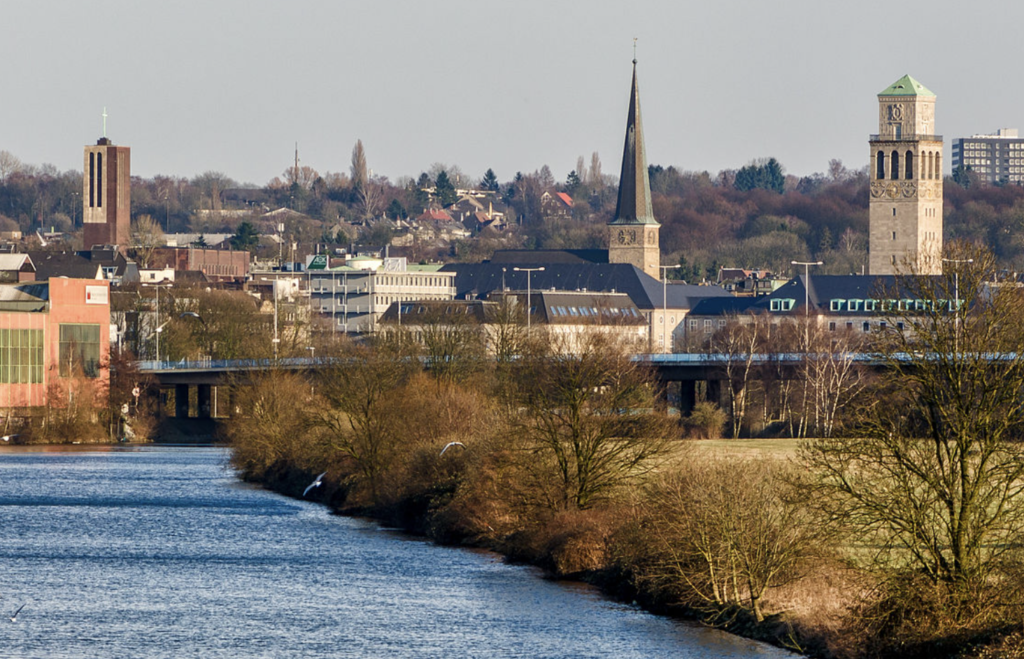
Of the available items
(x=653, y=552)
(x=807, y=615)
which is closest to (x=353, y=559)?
(x=653, y=552)

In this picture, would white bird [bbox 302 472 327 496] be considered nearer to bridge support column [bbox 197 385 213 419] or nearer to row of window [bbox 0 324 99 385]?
row of window [bbox 0 324 99 385]

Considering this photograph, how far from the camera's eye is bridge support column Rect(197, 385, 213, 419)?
131125mm

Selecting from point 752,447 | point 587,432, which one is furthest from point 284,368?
point 587,432

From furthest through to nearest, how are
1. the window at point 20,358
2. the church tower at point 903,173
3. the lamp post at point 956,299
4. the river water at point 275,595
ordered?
the church tower at point 903,173 → the window at point 20,358 → the river water at point 275,595 → the lamp post at point 956,299

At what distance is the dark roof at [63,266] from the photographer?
552 feet

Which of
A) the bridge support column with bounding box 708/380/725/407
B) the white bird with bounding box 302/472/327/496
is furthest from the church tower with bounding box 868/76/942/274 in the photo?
the white bird with bounding box 302/472/327/496

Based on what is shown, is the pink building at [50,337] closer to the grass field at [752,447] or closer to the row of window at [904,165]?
the grass field at [752,447]

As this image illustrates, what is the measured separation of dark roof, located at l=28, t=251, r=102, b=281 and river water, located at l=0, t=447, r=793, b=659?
103m

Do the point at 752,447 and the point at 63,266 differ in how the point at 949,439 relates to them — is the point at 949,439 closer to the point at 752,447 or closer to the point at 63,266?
the point at 752,447

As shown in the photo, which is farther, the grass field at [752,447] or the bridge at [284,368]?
the bridge at [284,368]

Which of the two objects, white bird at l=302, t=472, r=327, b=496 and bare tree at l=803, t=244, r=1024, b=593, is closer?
bare tree at l=803, t=244, r=1024, b=593

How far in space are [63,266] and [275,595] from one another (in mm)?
133890

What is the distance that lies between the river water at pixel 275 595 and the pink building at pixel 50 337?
4649 centimetres

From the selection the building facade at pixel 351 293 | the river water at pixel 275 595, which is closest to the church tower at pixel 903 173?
the building facade at pixel 351 293
